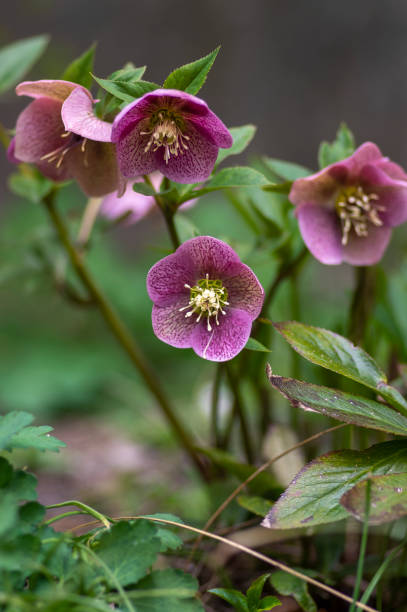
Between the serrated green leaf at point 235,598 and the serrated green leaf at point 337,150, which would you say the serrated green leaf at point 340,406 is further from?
the serrated green leaf at point 337,150

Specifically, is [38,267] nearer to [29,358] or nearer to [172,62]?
[29,358]

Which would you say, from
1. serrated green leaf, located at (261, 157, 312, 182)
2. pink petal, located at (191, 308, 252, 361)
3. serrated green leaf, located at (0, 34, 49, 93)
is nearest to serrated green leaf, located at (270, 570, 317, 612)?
pink petal, located at (191, 308, 252, 361)

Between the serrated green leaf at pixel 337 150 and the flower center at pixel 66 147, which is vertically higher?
the flower center at pixel 66 147

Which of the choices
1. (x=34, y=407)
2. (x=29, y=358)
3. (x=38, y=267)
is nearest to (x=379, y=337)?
→ (x=38, y=267)

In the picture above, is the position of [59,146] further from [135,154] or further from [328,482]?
[328,482]

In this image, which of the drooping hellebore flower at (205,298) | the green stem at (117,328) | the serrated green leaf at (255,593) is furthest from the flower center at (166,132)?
the serrated green leaf at (255,593)

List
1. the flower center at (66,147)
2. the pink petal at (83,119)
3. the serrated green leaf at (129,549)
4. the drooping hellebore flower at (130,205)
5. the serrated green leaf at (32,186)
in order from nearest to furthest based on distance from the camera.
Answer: the serrated green leaf at (129,549) → the pink petal at (83,119) → the flower center at (66,147) → the serrated green leaf at (32,186) → the drooping hellebore flower at (130,205)
